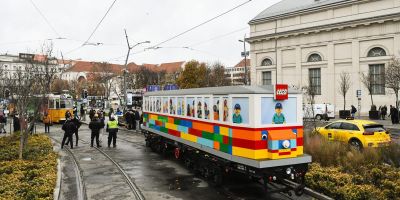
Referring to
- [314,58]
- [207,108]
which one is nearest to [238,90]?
[207,108]

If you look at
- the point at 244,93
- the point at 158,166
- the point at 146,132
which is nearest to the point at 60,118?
the point at 146,132

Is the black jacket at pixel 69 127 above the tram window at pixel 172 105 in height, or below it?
below

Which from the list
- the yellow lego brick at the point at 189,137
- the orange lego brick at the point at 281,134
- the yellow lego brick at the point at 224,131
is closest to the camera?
the orange lego brick at the point at 281,134

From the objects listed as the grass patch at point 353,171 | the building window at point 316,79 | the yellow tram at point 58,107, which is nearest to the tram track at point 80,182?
the grass patch at point 353,171

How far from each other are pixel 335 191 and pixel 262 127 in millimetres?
2396

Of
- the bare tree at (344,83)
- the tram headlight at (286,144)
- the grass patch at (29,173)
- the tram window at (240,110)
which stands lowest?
the grass patch at (29,173)

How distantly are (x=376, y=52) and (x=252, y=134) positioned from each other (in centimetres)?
4309

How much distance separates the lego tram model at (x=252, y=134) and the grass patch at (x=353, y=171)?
0.74 meters

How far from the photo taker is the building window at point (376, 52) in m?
46.5

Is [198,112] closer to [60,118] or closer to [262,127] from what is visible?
[262,127]

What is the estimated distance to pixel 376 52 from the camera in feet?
→ 155

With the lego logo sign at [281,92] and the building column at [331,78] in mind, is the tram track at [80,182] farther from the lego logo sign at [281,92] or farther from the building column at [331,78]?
the building column at [331,78]

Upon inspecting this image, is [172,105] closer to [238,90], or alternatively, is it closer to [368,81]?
[238,90]

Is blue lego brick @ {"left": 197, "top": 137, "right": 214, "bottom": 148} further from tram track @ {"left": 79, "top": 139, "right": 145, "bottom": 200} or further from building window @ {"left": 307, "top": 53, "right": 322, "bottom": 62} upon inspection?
building window @ {"left": 307, "top": 53, "right": 322, "bottom": 62}
